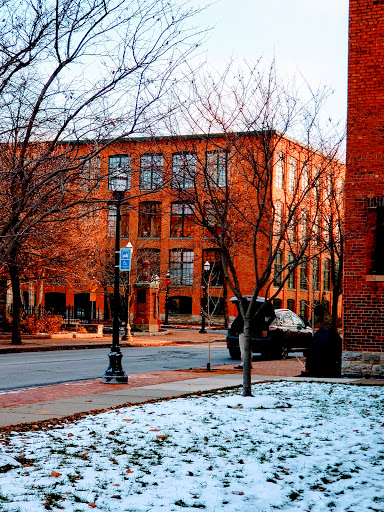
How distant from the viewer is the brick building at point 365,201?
52.0 ft

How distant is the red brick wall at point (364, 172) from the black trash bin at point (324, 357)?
382 mm

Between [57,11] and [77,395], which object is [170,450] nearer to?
[57,11]

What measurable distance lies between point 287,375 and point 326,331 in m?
1.67

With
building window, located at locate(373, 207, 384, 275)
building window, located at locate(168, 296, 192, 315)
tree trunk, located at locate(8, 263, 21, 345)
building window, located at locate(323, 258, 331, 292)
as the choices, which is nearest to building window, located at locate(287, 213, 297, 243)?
building window, located at locate(373, 207, 384, 275)

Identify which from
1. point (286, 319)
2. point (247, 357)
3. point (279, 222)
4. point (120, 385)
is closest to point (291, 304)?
point (286, 319)

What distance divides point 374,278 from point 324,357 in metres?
2.23

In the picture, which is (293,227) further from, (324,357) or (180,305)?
(180,305)

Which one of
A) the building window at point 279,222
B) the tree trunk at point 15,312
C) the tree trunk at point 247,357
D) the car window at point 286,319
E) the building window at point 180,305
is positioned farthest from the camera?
the building window at point 180,305

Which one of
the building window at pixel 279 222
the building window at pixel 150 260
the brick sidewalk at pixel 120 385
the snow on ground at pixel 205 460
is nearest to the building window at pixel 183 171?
the building window at pixel 279 222

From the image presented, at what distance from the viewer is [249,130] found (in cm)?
1312

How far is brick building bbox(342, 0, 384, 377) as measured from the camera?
52.0 ft

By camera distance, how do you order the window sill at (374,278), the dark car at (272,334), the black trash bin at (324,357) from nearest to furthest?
the window sill at (374,278)
the black trash bin at (324,357)
the dark car at (272,334)

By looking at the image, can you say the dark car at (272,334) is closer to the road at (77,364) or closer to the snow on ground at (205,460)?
the road at (77,364)

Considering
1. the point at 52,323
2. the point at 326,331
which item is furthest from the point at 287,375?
the point at 52,323
